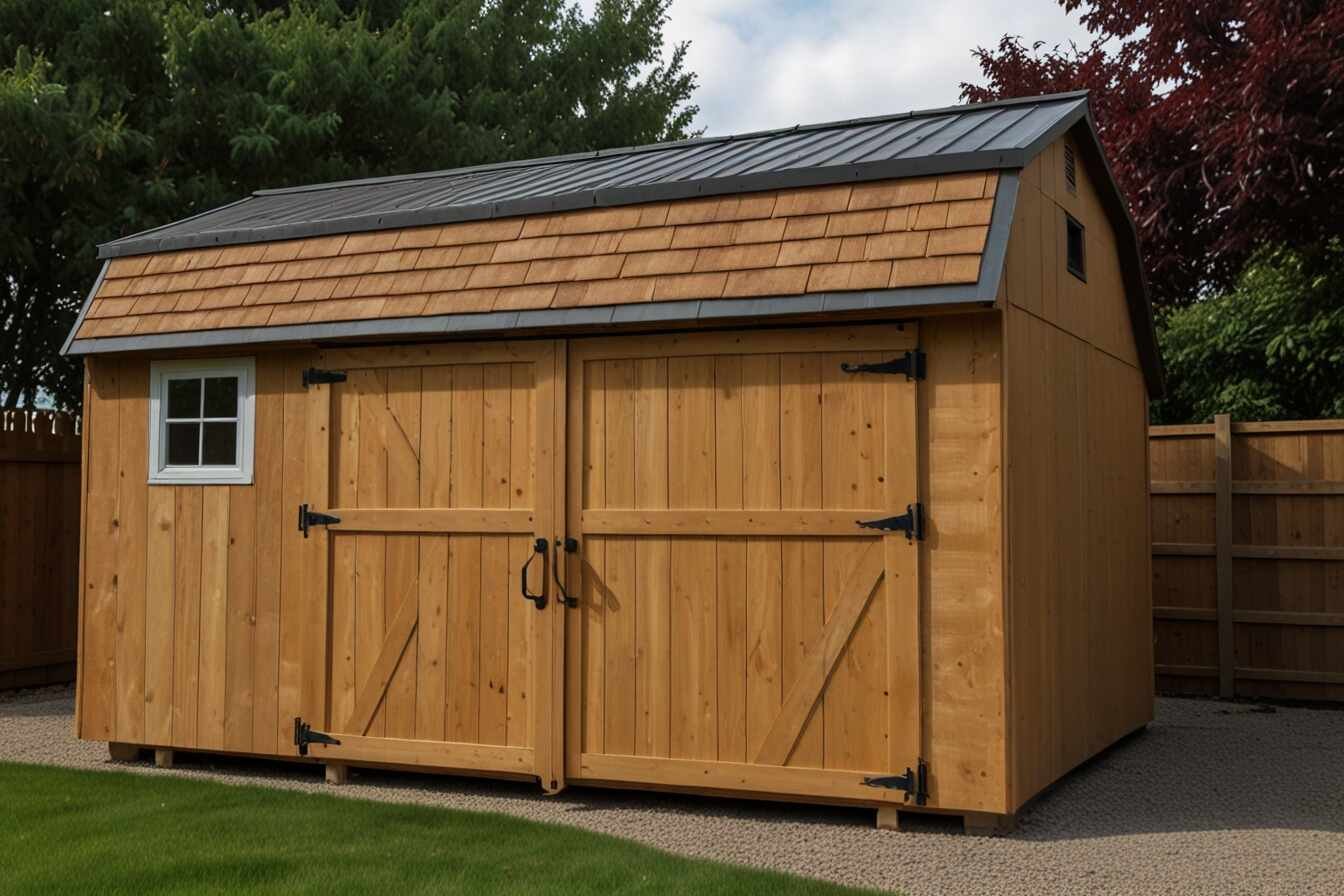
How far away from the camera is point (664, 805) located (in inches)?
249

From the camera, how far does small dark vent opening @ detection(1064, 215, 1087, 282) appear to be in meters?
7.08

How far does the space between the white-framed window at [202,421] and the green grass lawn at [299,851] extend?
1668 millimetres

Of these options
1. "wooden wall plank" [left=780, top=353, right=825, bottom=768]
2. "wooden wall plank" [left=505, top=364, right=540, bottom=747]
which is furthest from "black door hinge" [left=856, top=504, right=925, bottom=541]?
"wooden wall plank" [left=505, top=364, right=540, bottom=747]

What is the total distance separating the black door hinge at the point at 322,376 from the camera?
22.8ft

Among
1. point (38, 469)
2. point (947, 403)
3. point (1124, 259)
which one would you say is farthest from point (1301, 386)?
point (38, 469)

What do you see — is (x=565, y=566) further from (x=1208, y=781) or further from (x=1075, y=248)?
(x=1208, y=781)

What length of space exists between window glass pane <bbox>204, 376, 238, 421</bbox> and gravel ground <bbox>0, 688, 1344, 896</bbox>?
190cm

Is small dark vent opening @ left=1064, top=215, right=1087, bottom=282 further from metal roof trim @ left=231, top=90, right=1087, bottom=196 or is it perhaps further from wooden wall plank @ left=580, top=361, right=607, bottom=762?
wooden wall plank @ left=580, top=361, right=607, bottom=762

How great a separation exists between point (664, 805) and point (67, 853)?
2.52 meters

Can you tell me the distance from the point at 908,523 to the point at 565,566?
164 centimetres

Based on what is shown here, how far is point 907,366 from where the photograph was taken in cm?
585

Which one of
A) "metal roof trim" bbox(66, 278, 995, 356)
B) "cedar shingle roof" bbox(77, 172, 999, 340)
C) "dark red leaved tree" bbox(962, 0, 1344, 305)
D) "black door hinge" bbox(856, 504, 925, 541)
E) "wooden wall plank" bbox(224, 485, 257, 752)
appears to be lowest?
"wooden wall plank" bbox(224, 485, 257, 752)

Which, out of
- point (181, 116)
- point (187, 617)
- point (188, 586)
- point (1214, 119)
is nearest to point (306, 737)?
point (187, 617)

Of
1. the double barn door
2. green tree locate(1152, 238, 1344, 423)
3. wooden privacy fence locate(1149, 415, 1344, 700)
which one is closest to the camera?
the double barn door
